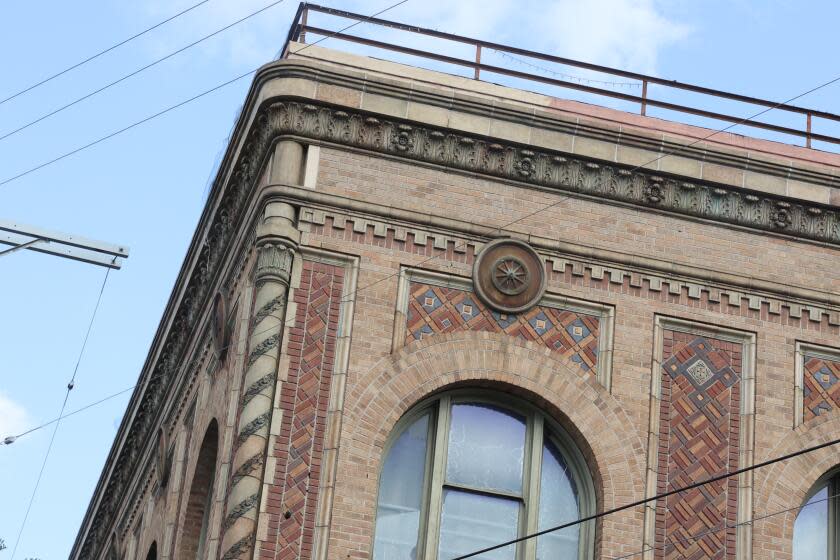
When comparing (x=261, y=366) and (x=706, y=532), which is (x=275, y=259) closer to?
(x=261, y=366)

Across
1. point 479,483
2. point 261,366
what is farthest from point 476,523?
point 261,366

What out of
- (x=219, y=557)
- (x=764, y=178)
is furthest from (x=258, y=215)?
(x=764, y=178)

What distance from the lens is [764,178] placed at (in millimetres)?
24703

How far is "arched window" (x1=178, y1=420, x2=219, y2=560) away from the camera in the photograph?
25.6 m

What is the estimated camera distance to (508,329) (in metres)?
23.5

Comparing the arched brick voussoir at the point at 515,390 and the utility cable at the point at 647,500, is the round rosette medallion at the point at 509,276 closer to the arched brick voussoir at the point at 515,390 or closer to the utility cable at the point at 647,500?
the arched brick voussoir at the point at 515,390

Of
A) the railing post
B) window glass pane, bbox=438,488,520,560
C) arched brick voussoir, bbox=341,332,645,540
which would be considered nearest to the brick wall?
arched brick voussoir, bbox=341,332,645,540

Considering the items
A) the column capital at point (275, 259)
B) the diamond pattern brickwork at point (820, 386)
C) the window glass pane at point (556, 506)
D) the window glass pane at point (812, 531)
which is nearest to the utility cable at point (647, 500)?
the window glass pane at point (556, 506)

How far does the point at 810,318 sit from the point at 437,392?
15.2ft

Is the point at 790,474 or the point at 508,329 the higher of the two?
the point at 508,329

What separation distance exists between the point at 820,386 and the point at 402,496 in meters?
5.15

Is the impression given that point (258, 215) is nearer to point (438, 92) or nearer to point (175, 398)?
point (438, 92)

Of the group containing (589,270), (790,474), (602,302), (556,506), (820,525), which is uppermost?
(589,270)

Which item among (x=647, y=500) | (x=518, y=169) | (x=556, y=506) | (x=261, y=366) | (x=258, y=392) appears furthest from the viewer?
(x=518, y=169)
